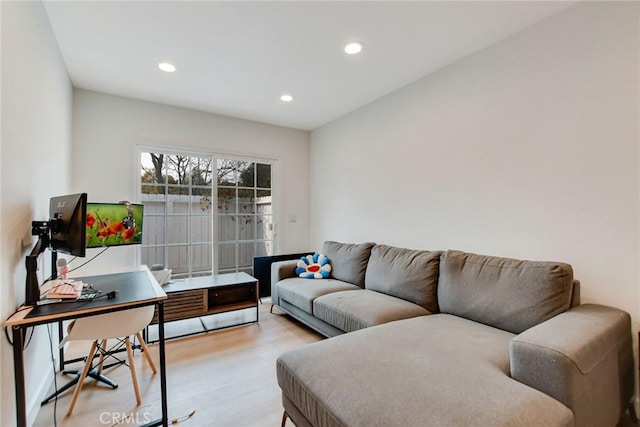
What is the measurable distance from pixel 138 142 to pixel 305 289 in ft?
8.62

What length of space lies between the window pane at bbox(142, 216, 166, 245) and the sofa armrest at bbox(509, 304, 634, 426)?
3697 mm

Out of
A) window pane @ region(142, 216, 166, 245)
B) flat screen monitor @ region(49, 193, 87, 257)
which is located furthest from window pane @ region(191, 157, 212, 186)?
flat screen monitor @ region(49, 193, 87, 257)

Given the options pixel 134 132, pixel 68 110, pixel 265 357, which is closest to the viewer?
pixel 265 357

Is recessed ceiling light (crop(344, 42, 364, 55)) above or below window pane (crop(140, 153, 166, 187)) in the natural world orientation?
above

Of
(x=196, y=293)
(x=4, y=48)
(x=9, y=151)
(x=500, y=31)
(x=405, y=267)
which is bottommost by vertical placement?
(x=196, y=293)

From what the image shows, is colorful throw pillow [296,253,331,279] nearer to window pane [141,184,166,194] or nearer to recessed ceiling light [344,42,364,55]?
window pane [141,184,166,194]

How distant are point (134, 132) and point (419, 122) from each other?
3242 mm

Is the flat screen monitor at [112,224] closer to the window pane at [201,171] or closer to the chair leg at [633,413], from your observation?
the window pane at [201,171]

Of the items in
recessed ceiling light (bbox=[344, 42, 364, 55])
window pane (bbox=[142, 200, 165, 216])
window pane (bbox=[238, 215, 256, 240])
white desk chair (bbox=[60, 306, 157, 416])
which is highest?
recessed ceiling light (bbox=[344, 42, 364, 55])

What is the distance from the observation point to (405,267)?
264 cm

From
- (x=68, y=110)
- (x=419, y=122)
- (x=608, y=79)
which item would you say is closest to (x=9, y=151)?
(x=68, y=110)

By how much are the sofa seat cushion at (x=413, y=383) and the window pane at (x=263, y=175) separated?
3041mm

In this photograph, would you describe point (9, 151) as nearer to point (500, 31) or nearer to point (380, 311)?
point (380, 311)

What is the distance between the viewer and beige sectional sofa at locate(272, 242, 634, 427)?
3.69 ft
